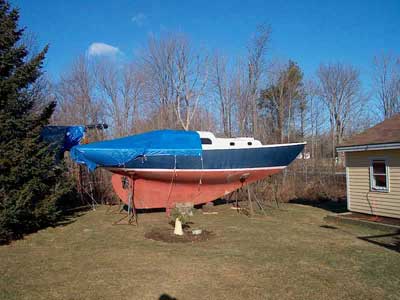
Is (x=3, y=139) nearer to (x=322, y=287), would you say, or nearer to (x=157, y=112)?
(x=322, y=287)

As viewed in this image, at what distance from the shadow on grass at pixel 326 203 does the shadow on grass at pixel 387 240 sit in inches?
209

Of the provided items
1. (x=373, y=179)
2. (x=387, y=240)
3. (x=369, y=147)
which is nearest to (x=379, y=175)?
(x=373, y=179)

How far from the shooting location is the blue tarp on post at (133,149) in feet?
38.4

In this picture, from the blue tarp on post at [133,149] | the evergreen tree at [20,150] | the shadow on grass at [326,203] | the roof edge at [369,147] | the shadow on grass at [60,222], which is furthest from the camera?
the shadow on grass at [326,203]

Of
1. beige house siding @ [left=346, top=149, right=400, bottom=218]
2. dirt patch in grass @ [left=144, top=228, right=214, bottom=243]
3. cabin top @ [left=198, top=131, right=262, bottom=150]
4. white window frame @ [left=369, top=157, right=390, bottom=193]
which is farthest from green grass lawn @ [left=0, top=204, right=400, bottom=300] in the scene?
cabin top @ [left=198, top=131, right=262, bottom=150]

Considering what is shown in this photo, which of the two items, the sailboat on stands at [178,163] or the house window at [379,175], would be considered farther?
the sailboat on stands at [178,163]

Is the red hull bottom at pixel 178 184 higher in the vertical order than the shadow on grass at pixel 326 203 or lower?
higher

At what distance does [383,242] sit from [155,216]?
7951 mm

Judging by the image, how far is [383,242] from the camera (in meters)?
8.80

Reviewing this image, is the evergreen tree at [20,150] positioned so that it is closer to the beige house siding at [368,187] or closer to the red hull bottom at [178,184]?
the red hull bottom at [178,184]

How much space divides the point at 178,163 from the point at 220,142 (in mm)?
2228

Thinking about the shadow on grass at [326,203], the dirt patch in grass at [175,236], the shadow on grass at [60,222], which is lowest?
Answer: the dirt patch in grass at [175,236]

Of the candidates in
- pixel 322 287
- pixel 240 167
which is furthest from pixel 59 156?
pixel 322 287

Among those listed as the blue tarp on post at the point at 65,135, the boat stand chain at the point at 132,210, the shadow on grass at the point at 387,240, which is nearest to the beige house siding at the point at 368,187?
the shadow on grass at the point at 387,240
